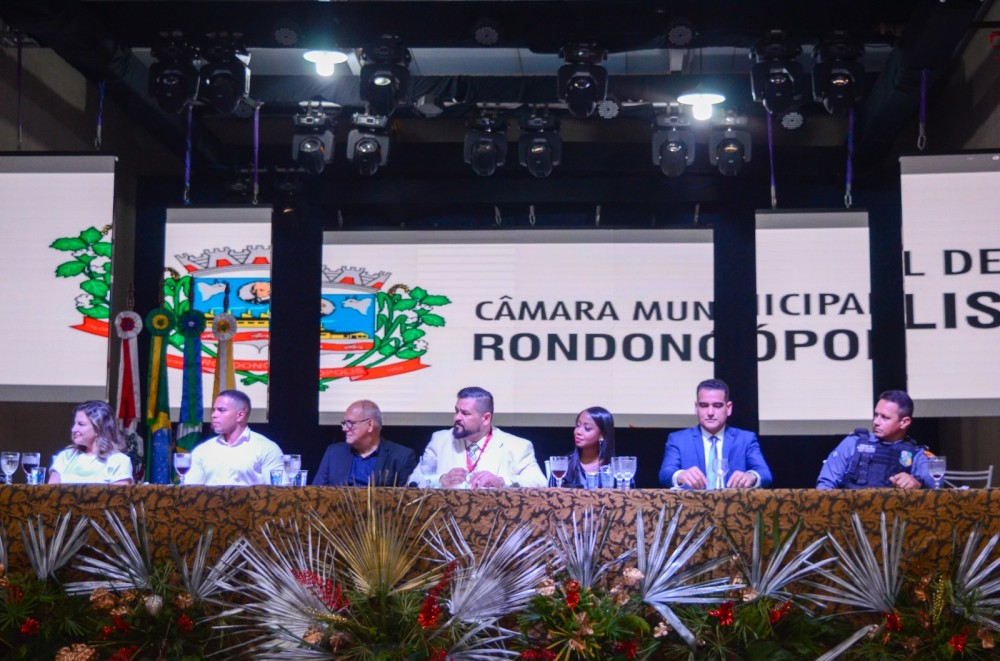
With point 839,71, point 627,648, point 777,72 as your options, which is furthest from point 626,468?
point 839,71

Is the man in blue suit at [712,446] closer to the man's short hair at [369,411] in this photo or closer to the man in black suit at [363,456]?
the man in black suit at [363,456]

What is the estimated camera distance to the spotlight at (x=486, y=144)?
5930 mm

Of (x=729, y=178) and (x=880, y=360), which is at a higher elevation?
(x=729, y=178)

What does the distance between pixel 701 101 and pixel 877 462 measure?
7.98 feet

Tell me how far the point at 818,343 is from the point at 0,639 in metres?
5.16

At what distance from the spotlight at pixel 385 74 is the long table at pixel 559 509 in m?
2.80

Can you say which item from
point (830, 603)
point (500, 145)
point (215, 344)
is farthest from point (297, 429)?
point (830, 603)

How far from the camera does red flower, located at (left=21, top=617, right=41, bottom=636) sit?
2.55m

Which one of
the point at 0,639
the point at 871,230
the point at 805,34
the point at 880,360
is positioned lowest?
the point at 0,639

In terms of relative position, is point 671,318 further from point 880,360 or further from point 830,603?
point 830,603

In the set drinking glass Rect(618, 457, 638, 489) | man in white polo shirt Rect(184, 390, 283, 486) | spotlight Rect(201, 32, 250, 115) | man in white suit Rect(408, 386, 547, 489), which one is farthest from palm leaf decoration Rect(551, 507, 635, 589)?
spotlight Rect(201, 32, 250, 115)

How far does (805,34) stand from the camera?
481 cm

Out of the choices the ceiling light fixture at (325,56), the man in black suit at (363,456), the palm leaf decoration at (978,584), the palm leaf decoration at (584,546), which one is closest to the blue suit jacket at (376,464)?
the man in black suit at (363,456)

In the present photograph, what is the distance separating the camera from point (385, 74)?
16.4 ft
